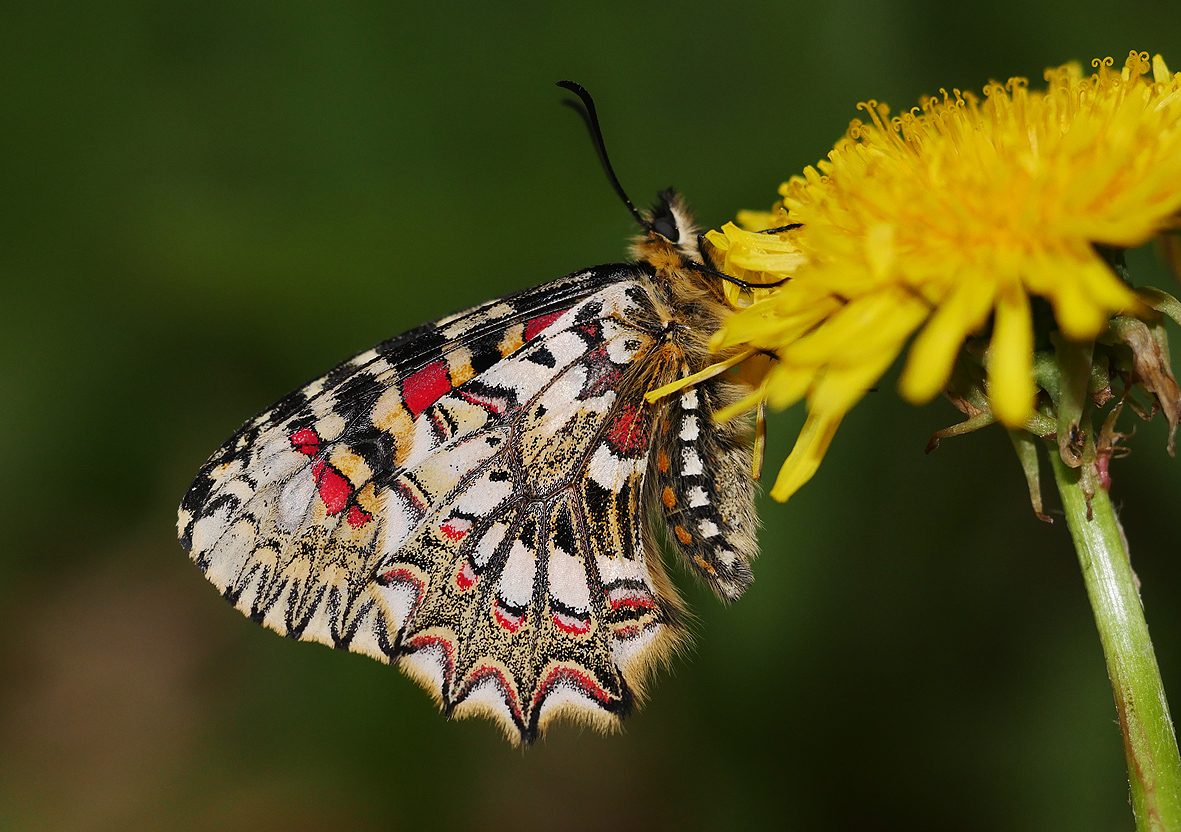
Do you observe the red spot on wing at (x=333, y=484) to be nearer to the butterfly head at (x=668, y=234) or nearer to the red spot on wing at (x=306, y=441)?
the red spot on wing at (x=306, y=441)

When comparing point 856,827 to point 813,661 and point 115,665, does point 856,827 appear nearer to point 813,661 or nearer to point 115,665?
point 813,661

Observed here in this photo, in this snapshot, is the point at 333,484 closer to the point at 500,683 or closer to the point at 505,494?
the point at 505,494

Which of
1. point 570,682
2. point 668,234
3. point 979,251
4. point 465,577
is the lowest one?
point 570,682

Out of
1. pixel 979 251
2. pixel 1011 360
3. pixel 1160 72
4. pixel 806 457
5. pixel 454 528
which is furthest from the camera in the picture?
pixel 454 528

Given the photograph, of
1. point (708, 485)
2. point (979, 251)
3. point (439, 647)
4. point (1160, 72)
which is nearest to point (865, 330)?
point (979, 251)

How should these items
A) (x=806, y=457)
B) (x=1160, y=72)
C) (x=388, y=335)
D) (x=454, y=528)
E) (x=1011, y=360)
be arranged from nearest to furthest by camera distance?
(x=1011, y=360) → (x=806, y=457) → (x=1160, y=72) → (x=454, y=528) → (x=388, y=335)

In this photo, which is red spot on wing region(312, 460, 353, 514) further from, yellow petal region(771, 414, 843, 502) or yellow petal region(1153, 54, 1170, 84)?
yellow petal region(1153, 54, 1170, 84)
